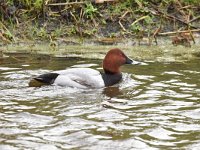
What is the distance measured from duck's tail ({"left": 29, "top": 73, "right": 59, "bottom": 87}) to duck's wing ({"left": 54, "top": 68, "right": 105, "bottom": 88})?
0.19 feet

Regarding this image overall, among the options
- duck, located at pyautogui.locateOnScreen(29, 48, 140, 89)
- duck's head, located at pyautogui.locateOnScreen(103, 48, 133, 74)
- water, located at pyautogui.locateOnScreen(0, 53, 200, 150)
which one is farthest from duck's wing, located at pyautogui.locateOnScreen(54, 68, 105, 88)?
duck's head, located at pyautogui.locateOnScreen(103, 48, 133, 74)

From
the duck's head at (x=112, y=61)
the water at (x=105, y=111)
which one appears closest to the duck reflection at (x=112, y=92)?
the water at (x=105, y=111)

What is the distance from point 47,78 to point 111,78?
100cm

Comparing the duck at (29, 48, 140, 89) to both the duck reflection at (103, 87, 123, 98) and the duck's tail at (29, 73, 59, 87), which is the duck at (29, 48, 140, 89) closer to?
Result: the duck's tail at (29, 73, 59, 87)

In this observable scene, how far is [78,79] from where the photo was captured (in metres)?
8.44

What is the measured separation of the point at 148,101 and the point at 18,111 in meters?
1.60

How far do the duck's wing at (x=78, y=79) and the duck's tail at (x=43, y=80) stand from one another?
0.06m

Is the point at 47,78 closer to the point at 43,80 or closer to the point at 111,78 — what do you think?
the point at 43,80

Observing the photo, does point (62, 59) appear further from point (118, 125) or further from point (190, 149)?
point (190, 149)

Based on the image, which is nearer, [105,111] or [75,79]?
[105,111]

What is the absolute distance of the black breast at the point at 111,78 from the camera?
346 inches

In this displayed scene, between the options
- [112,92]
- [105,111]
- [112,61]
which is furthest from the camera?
[112,61]

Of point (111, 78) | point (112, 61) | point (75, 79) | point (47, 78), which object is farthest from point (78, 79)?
point (112, 61)

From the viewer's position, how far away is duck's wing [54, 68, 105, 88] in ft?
27.7
